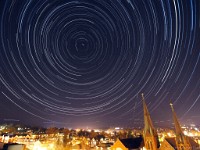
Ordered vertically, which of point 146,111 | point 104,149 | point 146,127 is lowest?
point 104,149

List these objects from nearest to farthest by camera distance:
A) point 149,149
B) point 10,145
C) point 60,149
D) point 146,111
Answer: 1. point 10,145
2. point 149,149
3. point 146,111
4. point 60,149

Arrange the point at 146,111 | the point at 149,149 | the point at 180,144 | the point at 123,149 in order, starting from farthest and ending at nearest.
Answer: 1. the point at 123,149
2. the point at 146,111
3. the point at 149,149
4. the point at 180,144

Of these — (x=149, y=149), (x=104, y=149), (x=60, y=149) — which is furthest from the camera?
(x=104, y=149)

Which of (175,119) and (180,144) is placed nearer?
(180,144)

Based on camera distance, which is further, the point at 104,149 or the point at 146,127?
the point at 104,149

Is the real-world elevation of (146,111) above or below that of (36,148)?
above

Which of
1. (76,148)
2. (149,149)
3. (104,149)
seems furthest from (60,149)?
(149,149)

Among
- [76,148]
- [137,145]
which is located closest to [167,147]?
[137,145]

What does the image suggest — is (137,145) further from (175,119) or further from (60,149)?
(60,149)

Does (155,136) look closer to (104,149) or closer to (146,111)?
(146,111)
